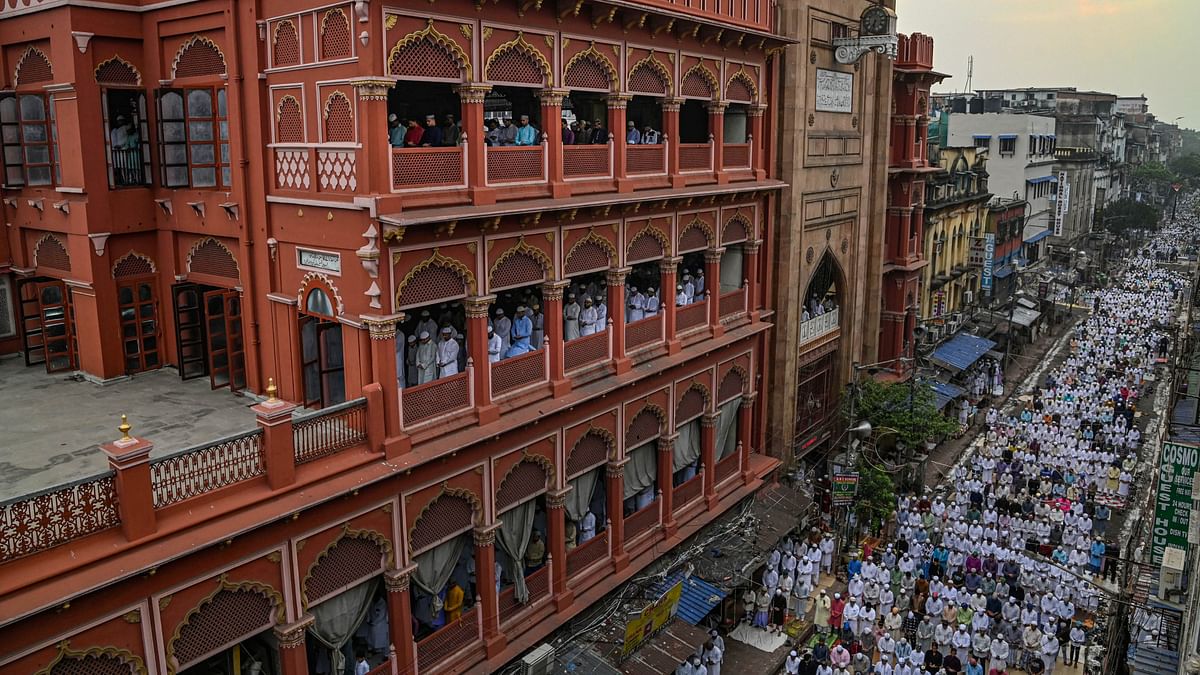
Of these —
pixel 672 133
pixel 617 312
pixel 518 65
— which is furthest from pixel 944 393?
pixel 518 65

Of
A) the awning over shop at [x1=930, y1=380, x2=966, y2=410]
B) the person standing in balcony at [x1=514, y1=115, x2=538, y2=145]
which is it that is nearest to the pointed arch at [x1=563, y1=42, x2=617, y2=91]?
the person standing in balcony at [x1=514, y1=115, x2=538, y2=145]

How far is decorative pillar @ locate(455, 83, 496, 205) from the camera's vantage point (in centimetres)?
1345

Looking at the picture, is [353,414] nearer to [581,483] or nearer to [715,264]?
[581,483]

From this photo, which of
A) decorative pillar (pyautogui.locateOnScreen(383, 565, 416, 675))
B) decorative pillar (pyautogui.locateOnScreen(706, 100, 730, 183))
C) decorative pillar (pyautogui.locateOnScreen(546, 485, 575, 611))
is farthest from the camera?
decorative pillar (pyautogui.locateOnScreen(706, 100, 730, 183))

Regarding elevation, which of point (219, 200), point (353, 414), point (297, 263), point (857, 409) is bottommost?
point (857, 409)

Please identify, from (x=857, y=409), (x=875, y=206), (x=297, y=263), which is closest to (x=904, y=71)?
(x=875, y=206)

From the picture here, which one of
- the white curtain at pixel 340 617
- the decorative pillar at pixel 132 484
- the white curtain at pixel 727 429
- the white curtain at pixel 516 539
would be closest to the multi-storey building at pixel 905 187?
the white curtain at pixel 727 429

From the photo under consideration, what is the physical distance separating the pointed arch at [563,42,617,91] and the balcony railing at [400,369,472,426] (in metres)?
5.46

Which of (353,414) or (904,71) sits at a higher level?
(904,71)

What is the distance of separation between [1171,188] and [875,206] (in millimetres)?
109096

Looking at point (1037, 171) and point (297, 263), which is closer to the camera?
point (297, 263)

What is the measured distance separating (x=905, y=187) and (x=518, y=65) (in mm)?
20080

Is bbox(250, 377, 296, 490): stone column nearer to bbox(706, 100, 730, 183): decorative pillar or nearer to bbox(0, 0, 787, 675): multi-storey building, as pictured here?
bbox(0, 0, 787, 675): multi-storey building

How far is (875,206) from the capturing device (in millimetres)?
28562
